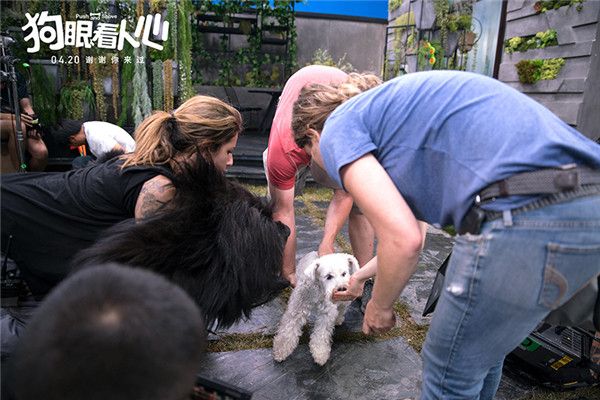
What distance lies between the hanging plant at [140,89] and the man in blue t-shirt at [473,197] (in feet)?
15.3

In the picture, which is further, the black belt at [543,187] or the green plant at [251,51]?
the green plant at [251,51]

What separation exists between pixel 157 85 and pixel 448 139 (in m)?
4.99

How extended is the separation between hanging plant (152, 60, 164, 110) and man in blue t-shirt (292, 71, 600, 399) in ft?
15.4

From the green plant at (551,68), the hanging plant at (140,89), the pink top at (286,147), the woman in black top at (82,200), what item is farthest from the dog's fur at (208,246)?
the hanging plant at (140,89)

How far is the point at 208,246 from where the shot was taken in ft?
5.58

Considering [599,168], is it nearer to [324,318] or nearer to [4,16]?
[324,318]

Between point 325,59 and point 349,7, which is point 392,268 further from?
point 349,7

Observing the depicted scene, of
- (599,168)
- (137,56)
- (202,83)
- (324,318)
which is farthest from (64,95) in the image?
(599,168)

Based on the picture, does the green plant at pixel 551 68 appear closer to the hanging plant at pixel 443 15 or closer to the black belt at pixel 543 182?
the hanging plant at pixel 443 15

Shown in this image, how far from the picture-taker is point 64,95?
5.37 m

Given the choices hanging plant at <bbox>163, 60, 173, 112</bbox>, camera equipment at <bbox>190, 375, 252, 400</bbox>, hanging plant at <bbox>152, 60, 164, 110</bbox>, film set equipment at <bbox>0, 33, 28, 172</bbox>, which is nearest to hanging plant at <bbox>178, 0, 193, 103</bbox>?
hanging plant at <bbox>163, 60, 173, 112</bbox>

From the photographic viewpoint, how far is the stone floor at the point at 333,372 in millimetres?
2080

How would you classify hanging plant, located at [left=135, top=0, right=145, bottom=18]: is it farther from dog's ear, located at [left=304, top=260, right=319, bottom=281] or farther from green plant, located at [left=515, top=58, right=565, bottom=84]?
dog's ear, located at [left=304, top=260, right=319, bottom=281]

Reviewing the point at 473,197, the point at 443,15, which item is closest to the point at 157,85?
the point at 443,15
